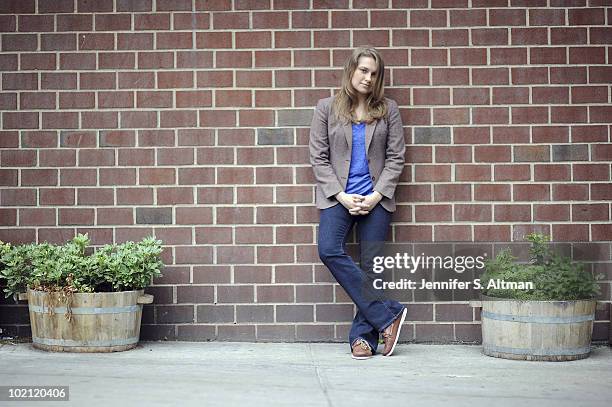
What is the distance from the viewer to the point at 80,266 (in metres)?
5.66

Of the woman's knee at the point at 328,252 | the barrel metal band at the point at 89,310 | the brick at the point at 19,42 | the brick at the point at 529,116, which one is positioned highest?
the brick at the point at 19,42

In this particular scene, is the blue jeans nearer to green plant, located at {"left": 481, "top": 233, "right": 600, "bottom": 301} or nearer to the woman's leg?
the woman's leg

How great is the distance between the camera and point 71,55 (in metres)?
6.25

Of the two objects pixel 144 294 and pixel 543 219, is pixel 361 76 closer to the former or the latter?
pixel 543 219

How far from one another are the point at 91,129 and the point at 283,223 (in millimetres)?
1631

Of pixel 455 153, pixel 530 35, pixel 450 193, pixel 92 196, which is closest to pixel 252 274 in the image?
pixel 92 196

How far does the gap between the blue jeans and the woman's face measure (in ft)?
2.78

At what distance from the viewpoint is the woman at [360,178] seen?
5.67 m

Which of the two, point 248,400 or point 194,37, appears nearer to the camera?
point 248,400

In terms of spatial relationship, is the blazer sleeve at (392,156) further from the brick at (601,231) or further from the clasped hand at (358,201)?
the brick at (601,231)

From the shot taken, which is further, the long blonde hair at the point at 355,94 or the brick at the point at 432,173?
the brick at the point at 432,173

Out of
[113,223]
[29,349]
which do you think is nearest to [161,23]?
[113,223]

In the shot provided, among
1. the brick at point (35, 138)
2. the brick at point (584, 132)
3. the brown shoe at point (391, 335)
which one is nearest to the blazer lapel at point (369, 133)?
the brown shoe at point (391, 335)

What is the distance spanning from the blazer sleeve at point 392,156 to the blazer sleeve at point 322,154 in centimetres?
31
